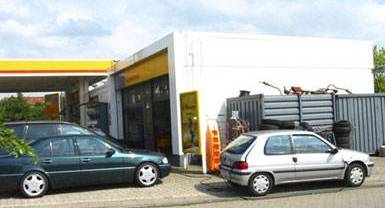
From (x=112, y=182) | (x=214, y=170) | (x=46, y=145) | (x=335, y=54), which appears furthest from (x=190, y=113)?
(x=335, y=54)

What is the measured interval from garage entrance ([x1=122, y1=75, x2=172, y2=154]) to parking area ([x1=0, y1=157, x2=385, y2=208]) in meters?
4.90

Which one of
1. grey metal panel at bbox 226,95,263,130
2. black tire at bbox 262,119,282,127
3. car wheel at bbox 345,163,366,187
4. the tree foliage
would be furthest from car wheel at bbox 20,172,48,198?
the tree foliage

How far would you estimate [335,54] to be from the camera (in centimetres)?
1922

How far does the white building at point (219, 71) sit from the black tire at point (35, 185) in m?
4.46

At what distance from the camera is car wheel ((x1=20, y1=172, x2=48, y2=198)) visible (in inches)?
469

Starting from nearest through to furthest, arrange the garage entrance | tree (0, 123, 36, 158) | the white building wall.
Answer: tree (0, 123, 36, 158) → the white building wall → the garage entrance

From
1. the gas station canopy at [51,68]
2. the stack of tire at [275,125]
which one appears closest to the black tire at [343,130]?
the stack of tire at [275,125]

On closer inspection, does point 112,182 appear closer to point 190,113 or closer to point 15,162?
point 15,162

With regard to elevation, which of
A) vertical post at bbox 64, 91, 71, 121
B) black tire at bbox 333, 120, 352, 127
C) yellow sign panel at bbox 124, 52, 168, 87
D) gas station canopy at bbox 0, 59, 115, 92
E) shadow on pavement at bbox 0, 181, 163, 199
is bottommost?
shadow on pavement at bbox 0, 181, 163, 199

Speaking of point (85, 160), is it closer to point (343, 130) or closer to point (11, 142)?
point (343, 130)

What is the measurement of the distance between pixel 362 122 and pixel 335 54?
2.81 m

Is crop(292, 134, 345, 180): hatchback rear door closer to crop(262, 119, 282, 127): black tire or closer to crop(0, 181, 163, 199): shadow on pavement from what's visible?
crop(262, 119, 282, 127): black tire

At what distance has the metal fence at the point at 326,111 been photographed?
15.7 metres

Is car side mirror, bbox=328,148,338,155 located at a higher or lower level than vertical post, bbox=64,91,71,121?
lower
